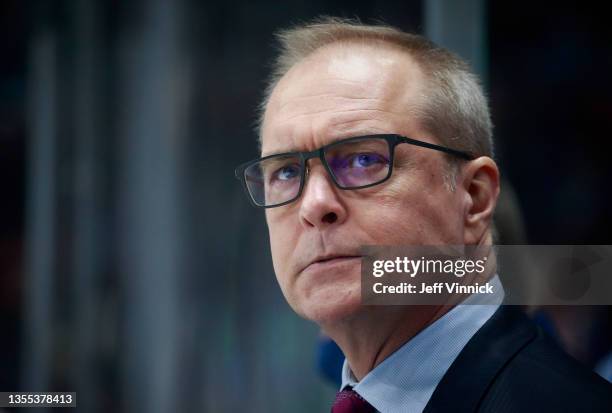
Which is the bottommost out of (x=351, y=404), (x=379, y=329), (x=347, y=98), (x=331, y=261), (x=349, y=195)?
(x=351, y=404)

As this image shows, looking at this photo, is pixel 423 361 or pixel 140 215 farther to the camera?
pixel 140 215

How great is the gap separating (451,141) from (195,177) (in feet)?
4.09

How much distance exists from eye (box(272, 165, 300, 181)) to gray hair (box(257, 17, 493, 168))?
0.24 meters

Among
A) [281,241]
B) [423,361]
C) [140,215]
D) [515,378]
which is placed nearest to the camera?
[515,378]

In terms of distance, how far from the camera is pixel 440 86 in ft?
4.08

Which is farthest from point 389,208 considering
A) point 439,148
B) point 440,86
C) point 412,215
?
point 440,86

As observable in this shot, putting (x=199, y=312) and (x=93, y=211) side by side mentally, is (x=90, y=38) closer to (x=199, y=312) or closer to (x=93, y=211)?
(x=93, y=211)

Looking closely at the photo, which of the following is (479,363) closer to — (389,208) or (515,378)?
(515,378)

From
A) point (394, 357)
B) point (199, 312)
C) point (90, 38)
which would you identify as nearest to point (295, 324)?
point (199, 312)

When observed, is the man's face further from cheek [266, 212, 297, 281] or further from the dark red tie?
the dark red tie

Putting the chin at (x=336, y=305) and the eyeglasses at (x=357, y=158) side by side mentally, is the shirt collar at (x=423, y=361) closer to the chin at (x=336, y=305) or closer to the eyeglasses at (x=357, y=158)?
the chin at (x=336, y=305)

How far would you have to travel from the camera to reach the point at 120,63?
233 cm

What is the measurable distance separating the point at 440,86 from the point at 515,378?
1.73 feet

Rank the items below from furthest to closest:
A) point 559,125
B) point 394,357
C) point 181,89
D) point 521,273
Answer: point 181,89 → point 559,125 → point 521,273 → point 394,357
